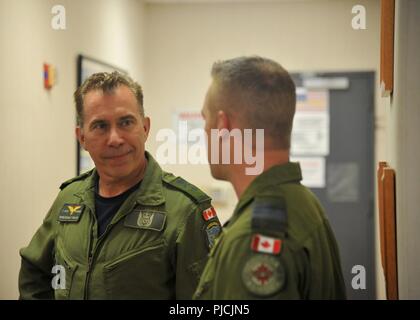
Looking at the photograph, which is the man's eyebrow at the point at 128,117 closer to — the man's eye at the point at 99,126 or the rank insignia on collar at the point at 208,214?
the man's eye at the point at 99,126

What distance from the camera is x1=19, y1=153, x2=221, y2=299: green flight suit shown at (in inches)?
51.4

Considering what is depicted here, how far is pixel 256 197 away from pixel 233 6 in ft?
3.66

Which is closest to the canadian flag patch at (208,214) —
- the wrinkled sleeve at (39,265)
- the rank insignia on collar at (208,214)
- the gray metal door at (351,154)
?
the rank insignia on collar at (208,214)

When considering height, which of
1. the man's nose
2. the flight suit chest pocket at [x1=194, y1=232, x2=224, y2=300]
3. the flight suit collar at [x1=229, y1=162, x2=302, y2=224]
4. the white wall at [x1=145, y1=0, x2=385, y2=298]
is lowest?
the flight suit chest pocket at [x1=194, y1=232, x2=224, y2=300]

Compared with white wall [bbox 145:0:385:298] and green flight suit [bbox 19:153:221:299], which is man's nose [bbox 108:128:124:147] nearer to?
green flight suit [bbox 19:153:221:299]

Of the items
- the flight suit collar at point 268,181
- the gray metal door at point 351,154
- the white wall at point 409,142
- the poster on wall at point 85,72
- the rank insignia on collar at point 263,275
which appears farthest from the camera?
the gray metal door at point 351,154

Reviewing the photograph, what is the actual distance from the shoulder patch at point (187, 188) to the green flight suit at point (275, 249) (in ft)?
1.05

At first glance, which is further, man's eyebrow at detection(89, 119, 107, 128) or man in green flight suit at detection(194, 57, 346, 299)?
man's eyebrow at detection(89, 119, 107, 128)

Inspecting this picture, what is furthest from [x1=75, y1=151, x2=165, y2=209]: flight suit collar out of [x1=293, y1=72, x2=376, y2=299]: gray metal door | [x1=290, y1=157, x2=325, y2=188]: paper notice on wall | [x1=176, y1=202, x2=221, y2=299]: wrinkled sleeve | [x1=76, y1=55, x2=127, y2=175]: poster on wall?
[x1=290, y1=157, x2=325, y2=188]: paper notice on wall

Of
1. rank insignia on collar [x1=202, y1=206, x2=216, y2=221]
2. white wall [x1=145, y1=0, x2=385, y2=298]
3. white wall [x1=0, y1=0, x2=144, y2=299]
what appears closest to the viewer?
rank insignia on collar [x1=202, y1=206, x2=216, y2=221]

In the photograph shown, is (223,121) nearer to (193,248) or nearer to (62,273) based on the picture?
(193,248)

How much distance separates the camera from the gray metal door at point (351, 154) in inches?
95.0

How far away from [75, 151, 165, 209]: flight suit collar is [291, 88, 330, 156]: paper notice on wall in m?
1.23
